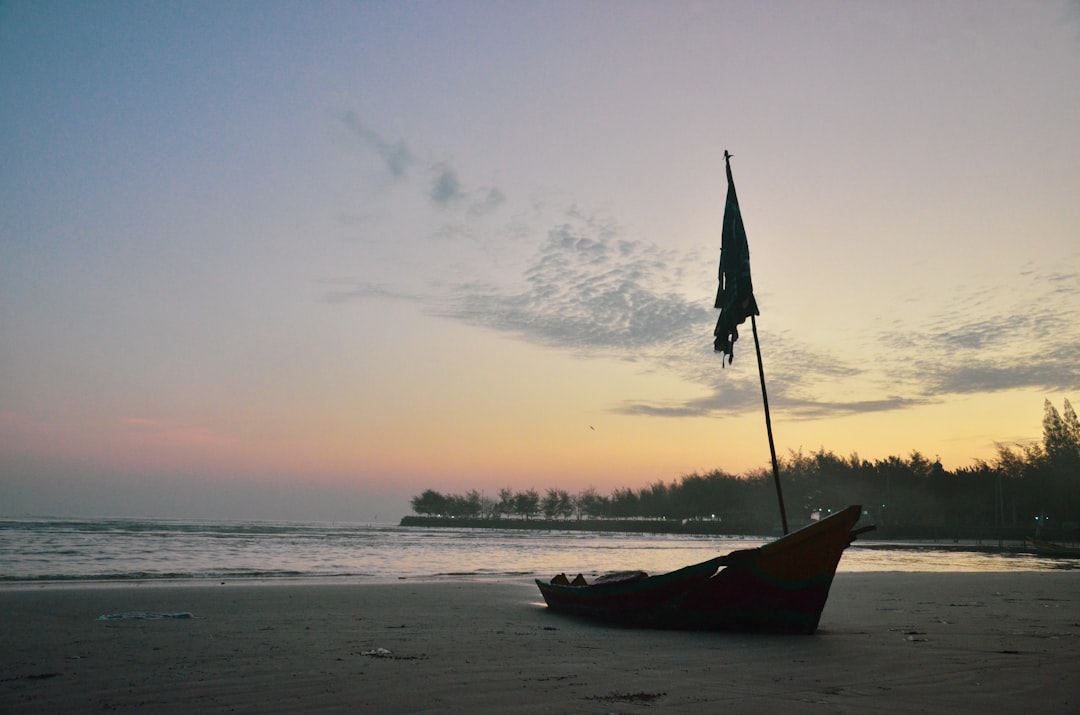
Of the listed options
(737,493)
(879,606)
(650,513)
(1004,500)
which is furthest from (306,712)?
(650,513)

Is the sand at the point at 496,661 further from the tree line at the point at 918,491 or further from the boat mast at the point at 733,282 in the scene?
the tree line at the point at 918,491

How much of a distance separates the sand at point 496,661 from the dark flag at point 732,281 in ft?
15.9

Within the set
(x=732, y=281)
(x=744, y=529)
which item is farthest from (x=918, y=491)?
(x=732, y=281)

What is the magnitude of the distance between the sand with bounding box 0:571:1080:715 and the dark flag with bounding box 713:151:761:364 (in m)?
4.85

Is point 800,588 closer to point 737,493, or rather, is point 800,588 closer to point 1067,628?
point 1067,628

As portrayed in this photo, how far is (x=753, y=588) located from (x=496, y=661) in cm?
398

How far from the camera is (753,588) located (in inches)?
381

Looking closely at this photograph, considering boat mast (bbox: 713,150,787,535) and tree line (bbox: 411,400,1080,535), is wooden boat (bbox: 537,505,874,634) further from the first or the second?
tree line (bbox: 411,400,1080,535)

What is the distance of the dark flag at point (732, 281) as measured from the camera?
11.8 meters

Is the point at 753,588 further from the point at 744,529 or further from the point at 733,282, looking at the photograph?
the point at 744,529

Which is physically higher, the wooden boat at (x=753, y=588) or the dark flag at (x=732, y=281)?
the dark flag at (x=732, y=281)

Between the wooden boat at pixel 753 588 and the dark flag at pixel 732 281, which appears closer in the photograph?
the wooden boat at pixel 753 588

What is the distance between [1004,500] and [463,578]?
95271 mm

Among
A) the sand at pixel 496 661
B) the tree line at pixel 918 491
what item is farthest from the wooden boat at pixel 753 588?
the tree line at pixel 918 491
